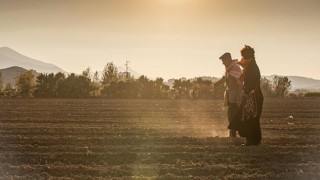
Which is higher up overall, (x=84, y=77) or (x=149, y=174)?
(x=84, y=77)

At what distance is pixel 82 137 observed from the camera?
40.5ft

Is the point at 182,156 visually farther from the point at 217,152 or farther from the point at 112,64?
the point at 112,64

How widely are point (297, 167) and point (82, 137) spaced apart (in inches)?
223

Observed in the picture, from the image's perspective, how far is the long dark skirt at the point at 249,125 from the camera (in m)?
10.8

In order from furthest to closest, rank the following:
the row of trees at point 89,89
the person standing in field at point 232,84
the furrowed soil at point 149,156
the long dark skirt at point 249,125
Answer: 1. the row of trees at point 89,89
2. the person standing in field at point 232,84
3. the long dark skirt at point 249,125
4. the furrowed soil at point 149,156

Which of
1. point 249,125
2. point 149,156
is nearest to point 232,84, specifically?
point 249,125

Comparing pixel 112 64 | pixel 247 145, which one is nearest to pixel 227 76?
pixel 247 145

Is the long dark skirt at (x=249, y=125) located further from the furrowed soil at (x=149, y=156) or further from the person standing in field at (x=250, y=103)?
the furrowed soil at (x=149, y=156)

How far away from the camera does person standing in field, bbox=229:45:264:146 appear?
1090 cm

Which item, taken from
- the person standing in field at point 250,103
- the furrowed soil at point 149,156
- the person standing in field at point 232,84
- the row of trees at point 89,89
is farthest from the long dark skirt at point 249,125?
the row of trees at point 89,89

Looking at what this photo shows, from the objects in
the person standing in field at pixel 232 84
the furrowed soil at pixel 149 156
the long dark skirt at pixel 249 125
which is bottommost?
the furrowed soil at pixel 149 156

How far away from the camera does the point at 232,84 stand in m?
12.2

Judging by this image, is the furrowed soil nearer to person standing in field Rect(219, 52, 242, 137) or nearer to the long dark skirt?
the long dark skirt

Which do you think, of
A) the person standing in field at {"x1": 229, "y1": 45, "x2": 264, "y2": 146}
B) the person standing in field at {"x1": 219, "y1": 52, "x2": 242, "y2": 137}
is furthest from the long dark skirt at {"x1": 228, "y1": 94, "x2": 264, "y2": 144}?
the person standing in field at {"x1": 219, "y1": 52, "x2": 242, "y2": 137}
